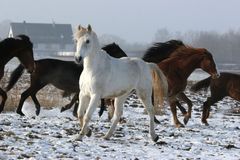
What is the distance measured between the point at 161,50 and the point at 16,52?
3.54m

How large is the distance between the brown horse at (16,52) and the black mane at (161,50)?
2.93 m

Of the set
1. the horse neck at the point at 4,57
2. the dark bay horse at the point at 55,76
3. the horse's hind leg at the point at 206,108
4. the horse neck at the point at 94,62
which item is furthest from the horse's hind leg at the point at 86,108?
the horse's hind leg at the point at 206,108

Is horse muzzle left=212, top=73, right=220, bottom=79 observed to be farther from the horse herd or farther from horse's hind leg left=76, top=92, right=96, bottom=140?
horse's hind leg left=76, top=92, right=96, bottom=140

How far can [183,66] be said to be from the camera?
10719 millimetres

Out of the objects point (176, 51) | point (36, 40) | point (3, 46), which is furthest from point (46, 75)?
point (36, 40)

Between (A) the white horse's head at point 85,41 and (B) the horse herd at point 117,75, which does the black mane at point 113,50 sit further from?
(A) the white horse's head at point 85,41

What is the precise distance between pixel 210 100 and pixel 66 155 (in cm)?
600

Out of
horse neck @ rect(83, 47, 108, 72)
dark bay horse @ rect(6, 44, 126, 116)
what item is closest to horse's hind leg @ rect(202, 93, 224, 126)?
dark bay horse @ rect(6, 44, 126, 116)

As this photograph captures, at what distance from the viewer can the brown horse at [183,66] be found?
1059 centimetres

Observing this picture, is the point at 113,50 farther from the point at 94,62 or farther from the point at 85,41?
the point at 85,41

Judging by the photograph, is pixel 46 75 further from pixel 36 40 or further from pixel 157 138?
pixel 36 40

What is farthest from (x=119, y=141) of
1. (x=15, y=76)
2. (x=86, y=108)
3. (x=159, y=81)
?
(x=15, y=76)

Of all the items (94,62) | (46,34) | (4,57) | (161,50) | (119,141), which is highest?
(94,62)

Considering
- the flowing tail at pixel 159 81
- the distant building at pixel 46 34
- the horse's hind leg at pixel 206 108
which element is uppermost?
the flowing tail at pixel 159 81
